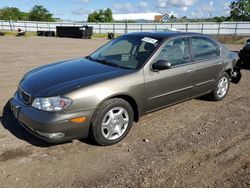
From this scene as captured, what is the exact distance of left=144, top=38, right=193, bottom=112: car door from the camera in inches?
160

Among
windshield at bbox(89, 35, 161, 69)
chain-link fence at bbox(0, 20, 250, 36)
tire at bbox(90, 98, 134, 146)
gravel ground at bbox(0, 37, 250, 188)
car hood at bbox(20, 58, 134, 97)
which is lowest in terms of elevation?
gravel ground at bbox(0, 37, 250, 188)

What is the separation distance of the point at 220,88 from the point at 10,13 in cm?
9496

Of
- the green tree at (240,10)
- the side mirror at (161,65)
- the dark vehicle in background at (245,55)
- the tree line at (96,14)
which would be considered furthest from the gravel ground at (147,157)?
the green tree at (240,10)

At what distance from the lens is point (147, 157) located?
3418 millimetres

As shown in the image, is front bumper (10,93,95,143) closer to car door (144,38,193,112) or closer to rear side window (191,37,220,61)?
car door (144,38,193,112)

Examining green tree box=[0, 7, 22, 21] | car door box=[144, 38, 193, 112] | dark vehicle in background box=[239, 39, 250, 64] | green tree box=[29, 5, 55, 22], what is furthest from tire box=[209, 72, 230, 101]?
green tree box=[29, 5, 55, 22]

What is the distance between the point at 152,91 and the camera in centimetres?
409

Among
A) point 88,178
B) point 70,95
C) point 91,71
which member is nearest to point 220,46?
point 91,71

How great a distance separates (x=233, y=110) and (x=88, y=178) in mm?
3544

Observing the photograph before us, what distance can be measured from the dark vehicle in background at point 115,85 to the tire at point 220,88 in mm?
154

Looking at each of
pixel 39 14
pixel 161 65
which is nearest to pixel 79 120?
pixel 161 65

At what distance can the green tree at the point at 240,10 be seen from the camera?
6697 cm

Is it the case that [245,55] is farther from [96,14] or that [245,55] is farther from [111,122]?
[96,14]

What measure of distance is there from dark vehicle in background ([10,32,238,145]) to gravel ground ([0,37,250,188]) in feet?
0.99
